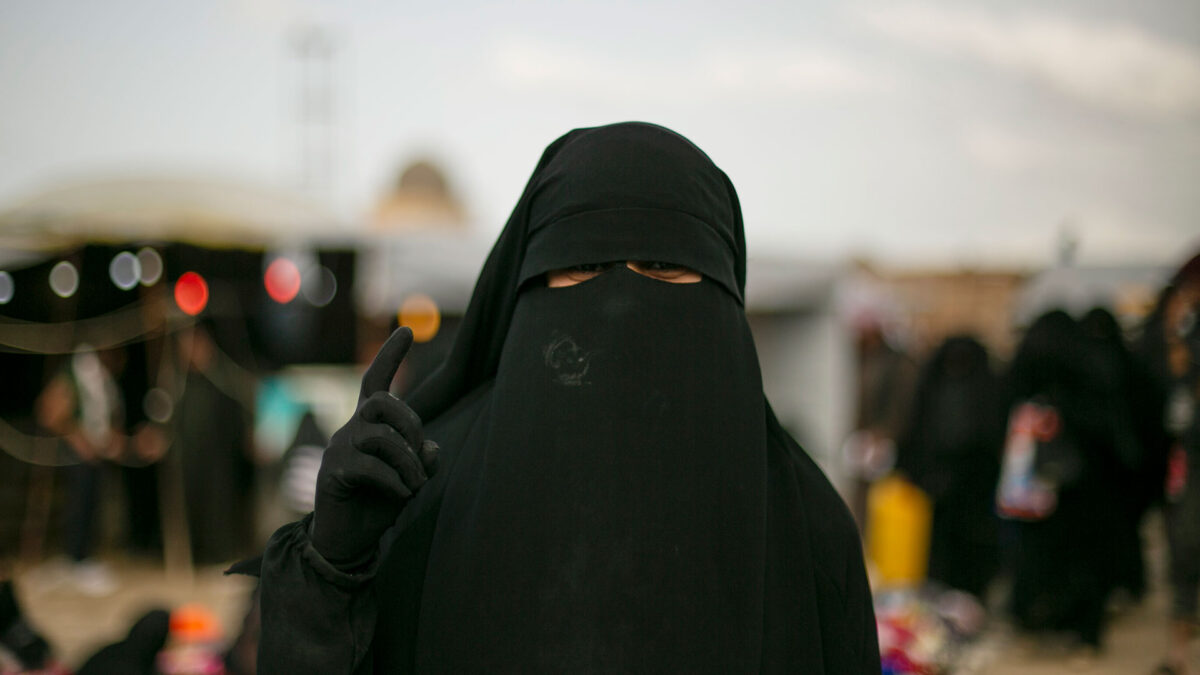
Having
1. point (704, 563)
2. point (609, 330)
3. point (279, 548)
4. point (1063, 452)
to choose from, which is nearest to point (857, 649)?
point (704, 563)

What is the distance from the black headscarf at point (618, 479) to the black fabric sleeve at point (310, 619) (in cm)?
12

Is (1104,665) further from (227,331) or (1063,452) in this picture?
(227,331)

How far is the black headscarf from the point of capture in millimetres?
1153

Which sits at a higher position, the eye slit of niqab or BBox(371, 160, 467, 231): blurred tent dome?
the eye slit of niqab

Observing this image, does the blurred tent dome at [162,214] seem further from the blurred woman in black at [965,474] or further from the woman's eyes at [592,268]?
the woman's eyes at [592,268]

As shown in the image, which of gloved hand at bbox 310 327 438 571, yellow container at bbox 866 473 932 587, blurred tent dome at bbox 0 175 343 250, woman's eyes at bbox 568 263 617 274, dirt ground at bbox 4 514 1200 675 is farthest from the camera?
blurred tent dome at bbox 0 175 343 250

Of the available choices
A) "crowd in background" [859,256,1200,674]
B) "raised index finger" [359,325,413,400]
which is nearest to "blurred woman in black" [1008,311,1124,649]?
"crowd in background" [859,256,1200,674]

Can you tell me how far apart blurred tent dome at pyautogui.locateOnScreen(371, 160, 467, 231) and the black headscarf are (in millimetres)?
29329

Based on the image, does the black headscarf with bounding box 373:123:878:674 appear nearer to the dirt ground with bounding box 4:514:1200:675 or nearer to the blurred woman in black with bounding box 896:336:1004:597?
the dirt ground with bounding box 4:514:1200:675

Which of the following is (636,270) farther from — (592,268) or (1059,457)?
(1059,457)

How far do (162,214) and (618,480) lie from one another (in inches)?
365

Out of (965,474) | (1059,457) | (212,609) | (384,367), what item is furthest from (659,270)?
(212,609)

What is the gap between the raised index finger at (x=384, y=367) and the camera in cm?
114

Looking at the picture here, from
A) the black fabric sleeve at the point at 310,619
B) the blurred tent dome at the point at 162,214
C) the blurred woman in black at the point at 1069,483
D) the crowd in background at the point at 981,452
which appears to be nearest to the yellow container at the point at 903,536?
the crowd in background at the point at 981,452
